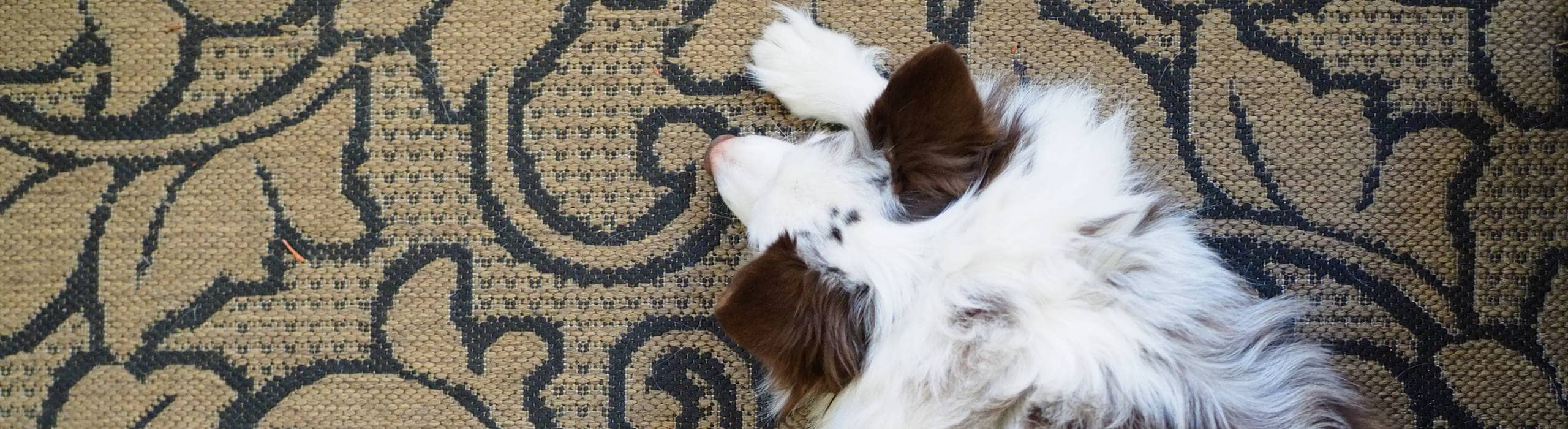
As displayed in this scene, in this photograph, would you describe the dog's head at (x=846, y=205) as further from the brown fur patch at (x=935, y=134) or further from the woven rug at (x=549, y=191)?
the woven rug at (x=549, y=191)

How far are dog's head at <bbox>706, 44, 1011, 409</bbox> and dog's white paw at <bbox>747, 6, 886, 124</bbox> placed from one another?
0.29 m

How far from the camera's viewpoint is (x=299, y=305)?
5.40 feet

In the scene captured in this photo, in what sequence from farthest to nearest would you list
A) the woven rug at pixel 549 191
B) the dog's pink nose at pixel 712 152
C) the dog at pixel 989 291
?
the woven rug at pixel 549 191 < the dog's pink nose at pixel 712 152 < the dog at pixel 989 291

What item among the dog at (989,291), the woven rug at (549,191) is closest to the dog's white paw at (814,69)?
the woven rug at (549,191)

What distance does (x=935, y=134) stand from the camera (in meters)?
1.20

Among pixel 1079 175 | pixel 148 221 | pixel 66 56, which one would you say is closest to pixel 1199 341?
pixel 1079 175

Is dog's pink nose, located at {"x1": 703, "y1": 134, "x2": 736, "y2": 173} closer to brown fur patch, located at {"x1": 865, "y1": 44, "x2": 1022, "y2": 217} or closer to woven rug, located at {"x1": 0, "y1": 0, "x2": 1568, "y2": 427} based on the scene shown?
woven rug, located at {"x1": 0, "y1": 0, "x2": 1568, "y2": 427}

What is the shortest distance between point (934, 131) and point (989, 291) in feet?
0.80

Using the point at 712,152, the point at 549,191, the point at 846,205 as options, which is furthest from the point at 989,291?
the point at 549,191

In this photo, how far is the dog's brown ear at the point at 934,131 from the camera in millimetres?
1169

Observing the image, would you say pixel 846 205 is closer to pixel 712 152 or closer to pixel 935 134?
pixel 935 134

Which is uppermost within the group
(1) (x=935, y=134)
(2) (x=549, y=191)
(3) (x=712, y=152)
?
(1) (x=935, y=134)

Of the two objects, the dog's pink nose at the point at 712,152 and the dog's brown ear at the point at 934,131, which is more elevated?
the dog's brown ear at the point at 934,131

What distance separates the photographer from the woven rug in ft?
5.18
